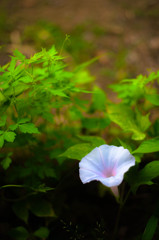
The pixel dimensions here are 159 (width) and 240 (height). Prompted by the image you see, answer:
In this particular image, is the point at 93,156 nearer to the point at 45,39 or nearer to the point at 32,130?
the point at 32,130

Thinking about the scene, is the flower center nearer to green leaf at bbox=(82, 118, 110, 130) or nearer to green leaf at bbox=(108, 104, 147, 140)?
green leaf at bbox=(108, 104, 147, 140)

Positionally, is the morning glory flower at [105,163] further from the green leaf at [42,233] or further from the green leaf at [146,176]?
the green leaf at [42,233]

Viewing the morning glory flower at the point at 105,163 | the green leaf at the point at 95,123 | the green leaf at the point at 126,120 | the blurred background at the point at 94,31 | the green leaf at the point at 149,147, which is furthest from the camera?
the blurred background at the point at 94,31

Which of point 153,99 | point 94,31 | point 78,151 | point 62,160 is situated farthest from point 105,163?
point 94,31

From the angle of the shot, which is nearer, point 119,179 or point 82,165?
point 119,179

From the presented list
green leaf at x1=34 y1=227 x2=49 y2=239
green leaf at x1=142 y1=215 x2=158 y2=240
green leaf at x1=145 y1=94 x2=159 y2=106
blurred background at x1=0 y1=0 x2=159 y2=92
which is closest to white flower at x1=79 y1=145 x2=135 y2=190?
green leaf at x1=142 y1=215 x2=158 y2=240

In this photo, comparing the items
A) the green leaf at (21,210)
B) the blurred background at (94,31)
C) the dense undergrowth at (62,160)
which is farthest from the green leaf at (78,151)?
the blurred background at (94,31)

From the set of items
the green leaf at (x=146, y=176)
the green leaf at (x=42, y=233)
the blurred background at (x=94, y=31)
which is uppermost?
the blurred background at (x=94, y=31)

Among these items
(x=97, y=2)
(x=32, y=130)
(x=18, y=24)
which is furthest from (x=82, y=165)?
(x=97, y=2)
